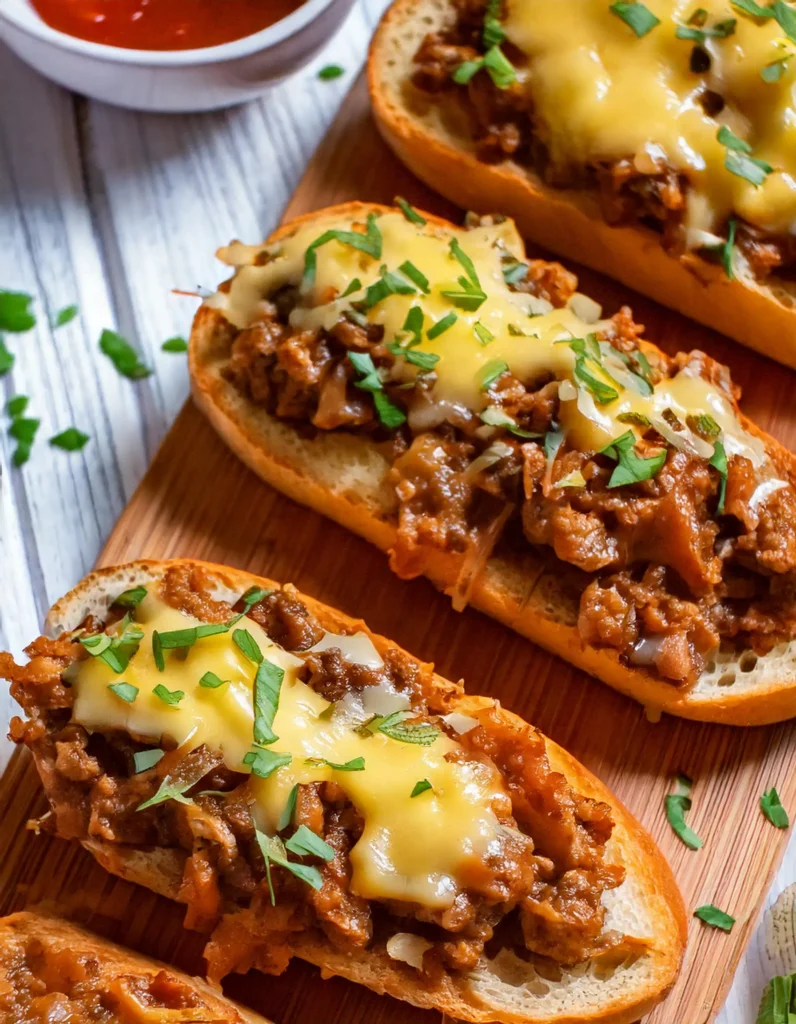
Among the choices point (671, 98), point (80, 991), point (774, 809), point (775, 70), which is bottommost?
point (80, 991)

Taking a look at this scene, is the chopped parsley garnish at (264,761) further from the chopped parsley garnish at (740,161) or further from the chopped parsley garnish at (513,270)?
the chopped parsley garnish at (740,161)

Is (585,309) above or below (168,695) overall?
above

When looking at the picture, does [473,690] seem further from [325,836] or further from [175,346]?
[175,346]

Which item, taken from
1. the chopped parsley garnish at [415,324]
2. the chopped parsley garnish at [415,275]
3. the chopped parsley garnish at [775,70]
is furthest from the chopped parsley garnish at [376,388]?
the chopped parsley garnish at [775,70]

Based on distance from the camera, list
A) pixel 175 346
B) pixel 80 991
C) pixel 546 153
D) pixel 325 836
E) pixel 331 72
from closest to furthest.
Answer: pixel 80 991 < pixel 325 836 < pixel 546 153 < pixel 175 346 < pixel 331 72

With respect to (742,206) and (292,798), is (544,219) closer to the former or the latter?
(742,206)

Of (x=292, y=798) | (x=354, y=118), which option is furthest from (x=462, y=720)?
(x=354, y=118)

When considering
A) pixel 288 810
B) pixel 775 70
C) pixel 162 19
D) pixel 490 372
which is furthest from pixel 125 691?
pixel 775 70

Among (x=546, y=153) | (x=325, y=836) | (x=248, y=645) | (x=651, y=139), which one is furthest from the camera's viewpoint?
(x=546, y=153)
